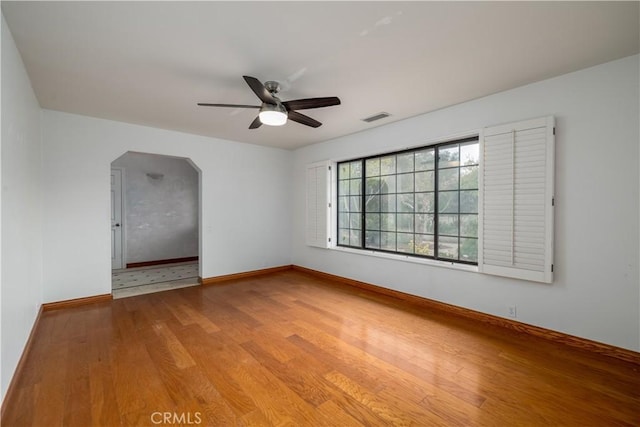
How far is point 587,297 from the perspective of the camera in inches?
102

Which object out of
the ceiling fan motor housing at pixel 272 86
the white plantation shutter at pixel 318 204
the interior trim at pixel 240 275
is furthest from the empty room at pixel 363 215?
the white plantation shutter at pixel 318 204

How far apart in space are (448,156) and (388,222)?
1.29m

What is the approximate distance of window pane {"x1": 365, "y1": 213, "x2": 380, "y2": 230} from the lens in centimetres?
455

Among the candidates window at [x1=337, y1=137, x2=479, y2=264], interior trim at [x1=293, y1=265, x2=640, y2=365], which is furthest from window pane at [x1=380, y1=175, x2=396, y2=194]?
interior trim at [x1=293, y1=265, x2=640, y2=365]

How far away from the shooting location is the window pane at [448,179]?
11.8 ft

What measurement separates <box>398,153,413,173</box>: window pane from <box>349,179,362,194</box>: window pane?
0.82 meters

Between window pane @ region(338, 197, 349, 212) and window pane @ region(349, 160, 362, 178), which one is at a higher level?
window pane @ region(349, 160, 362, 178)

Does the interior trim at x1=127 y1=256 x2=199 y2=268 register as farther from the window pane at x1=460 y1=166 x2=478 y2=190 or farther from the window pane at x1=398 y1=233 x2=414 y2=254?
the window pane at x1=460 y1=166 x2=478 y2=190

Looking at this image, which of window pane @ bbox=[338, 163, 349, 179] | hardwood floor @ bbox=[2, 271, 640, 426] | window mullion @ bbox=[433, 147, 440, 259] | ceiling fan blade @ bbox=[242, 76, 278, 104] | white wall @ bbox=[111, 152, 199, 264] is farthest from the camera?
white wall @ bbox=[111, 152, 199, 264]

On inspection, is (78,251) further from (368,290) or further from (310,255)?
(368,290)

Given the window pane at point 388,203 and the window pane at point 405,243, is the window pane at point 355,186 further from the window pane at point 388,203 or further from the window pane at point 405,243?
the window pane at point 405,243

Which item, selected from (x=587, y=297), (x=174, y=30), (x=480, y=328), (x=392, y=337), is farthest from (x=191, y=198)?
(x=587, y=297)

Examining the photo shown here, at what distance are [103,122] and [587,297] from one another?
606 cm

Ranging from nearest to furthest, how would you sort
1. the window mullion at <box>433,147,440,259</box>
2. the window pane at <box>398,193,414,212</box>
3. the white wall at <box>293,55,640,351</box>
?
1. the white wall at <box>293,55,640,351</box>
2. the window mullion at <box>433,147,440,259</box>
3. the window pane at <box>398,193,414,212</box>
